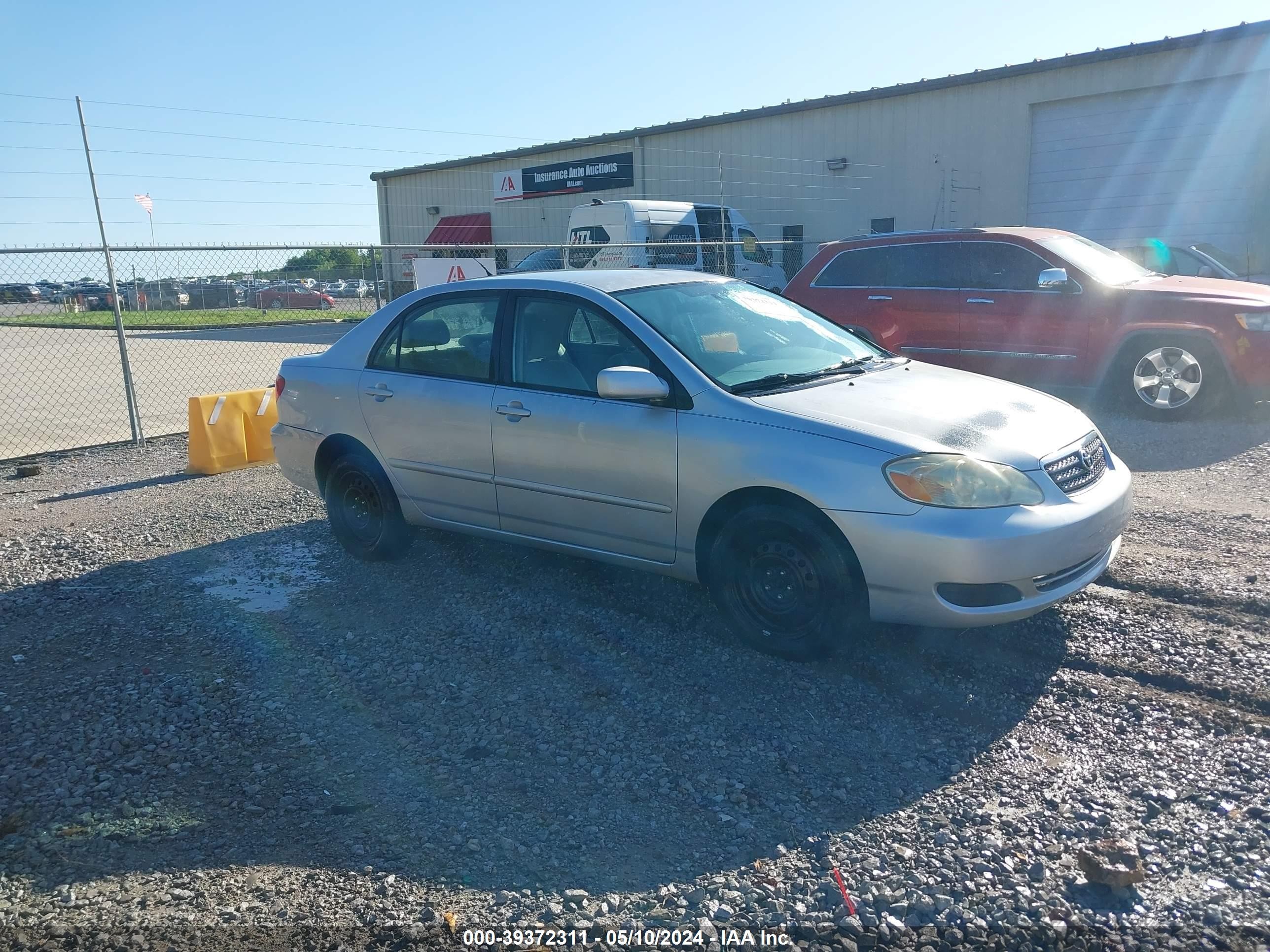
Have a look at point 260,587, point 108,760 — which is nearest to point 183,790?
point 108,760

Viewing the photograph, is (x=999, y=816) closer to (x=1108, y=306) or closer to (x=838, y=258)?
(x=1108, y=306)

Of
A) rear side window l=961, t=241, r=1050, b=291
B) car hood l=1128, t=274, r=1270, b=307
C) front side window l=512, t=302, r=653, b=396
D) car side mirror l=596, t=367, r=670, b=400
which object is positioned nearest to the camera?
car side mirror l=596, t=367, r=670, b=400

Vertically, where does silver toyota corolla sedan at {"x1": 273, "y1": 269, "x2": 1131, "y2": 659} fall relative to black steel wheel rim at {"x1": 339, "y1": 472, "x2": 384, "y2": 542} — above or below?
above

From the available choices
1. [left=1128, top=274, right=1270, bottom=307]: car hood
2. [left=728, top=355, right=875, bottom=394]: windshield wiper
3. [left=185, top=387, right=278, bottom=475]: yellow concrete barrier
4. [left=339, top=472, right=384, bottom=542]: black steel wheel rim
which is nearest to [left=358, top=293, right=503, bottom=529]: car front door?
[left=339, top=472, right=384, bottom=542]: black steel wheel rim

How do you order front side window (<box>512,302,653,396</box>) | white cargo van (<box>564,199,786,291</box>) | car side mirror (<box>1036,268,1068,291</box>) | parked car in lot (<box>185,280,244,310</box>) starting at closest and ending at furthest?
front side window (<box>512,302,653,396</box>), car side mirror (<box>1036,268,1068,291</box>), parked car in lot (<box>185,280,244,310</box>), white cargo van (<box>564,199,786,291</box>)

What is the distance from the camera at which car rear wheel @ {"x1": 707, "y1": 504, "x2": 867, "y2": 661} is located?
4148 mm

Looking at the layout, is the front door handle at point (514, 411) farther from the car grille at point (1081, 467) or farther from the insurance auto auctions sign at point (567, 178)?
the insurance auto auctions sign at point (567, 178)

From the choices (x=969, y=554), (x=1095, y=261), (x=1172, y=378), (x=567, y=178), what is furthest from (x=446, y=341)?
(x=567, y=178)

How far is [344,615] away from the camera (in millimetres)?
5281

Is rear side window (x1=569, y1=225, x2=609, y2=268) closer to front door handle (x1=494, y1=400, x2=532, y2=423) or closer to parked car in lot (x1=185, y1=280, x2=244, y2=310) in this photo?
parked car in lot (x1=185, y1=280, x2=244, y2=310)

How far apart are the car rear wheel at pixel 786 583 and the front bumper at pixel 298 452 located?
2922mm

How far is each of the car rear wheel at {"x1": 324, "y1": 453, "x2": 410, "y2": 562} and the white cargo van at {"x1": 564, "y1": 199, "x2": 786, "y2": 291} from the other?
12295mm

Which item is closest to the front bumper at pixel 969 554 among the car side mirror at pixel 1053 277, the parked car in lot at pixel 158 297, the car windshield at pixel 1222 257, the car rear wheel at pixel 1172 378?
the car side mirror at pixel 1053 277

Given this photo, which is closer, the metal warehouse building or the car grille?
the car grille
